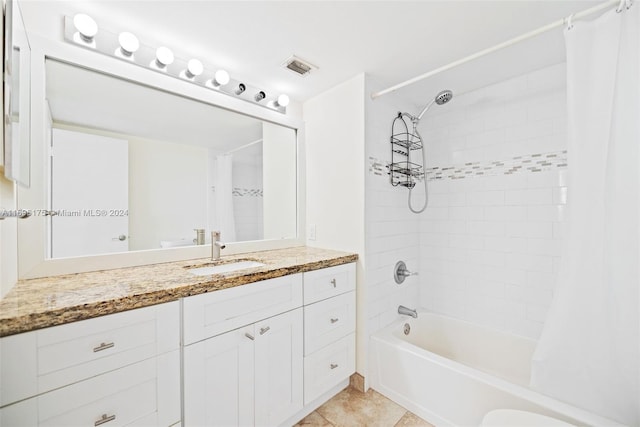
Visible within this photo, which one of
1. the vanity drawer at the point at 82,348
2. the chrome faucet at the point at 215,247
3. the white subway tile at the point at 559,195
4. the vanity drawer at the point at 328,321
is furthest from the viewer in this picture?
the white subway tile at the point at 559,195

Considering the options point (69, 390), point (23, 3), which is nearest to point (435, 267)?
point (69, 390)

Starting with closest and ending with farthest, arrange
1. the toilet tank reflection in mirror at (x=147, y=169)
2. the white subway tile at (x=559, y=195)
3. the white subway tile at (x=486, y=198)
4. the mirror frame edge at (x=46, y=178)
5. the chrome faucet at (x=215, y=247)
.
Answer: the mirror frame edge at (x=46, y=178), the toilet tank reflection in mirror at (x=147, y=169), the chrome faucet at (x=215, y=247), the white subway tile at (x=559, y=195), the white subway tile at (x=486, y=198)

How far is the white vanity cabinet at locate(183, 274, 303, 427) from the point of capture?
1136 millimetres

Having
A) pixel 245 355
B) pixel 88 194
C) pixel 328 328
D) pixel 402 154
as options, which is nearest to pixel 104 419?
pixel 245 355

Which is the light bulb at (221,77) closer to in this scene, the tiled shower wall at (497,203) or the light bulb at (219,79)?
the light bulb at (219,79)

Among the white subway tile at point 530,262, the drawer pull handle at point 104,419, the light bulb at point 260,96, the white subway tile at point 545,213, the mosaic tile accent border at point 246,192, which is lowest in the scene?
the drawer pull handle at point 104,419

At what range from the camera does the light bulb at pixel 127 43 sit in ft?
4.51

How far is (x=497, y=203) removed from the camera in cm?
209

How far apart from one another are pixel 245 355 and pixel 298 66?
175 centimetres

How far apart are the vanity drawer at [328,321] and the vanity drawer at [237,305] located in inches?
6.2

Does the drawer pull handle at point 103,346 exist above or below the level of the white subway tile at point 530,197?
below

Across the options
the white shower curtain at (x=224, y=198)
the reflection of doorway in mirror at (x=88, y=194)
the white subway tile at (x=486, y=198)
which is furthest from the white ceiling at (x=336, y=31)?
the white subway tile at (x=486, y=198)

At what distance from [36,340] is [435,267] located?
2.51m

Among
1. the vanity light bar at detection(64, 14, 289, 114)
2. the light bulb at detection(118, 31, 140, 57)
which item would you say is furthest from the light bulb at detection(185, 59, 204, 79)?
the light bulb at detection(118, 31, 140, 57)
